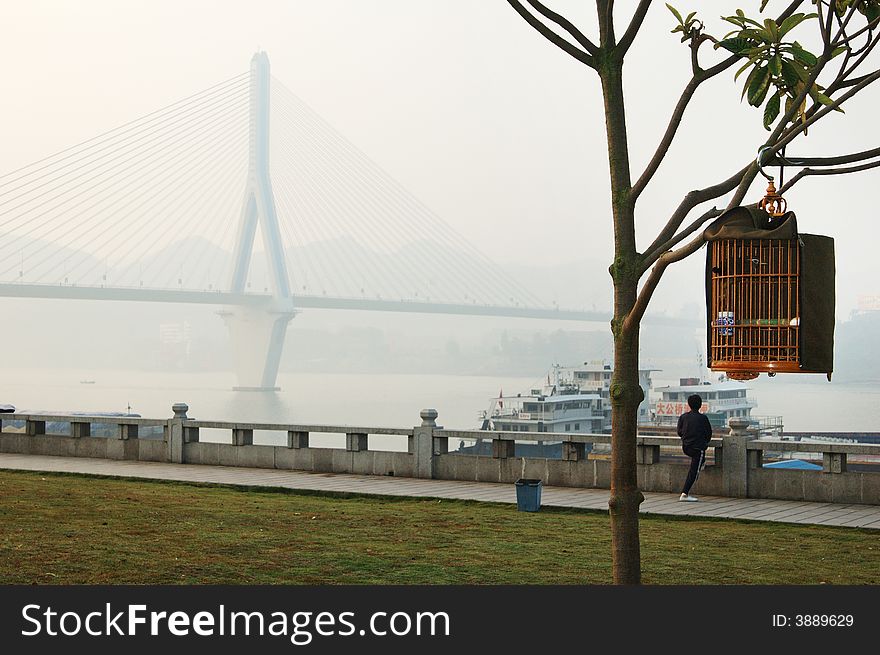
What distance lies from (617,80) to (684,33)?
0.42 metres

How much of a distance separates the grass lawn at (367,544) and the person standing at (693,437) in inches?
77.2

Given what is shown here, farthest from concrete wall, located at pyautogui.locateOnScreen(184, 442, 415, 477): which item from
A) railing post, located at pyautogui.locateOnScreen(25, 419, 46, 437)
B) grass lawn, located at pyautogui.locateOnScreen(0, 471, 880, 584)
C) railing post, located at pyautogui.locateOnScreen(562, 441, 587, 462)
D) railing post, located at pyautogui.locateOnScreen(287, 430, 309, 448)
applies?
railing post, located at pyautogui.locateOnScreen(25, 419, 46, 437)

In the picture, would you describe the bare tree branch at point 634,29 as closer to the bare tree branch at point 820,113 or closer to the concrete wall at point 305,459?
the bare tree branch at point 820,113

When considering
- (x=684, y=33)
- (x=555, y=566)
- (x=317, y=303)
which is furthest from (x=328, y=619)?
A: (x=317, y=303)

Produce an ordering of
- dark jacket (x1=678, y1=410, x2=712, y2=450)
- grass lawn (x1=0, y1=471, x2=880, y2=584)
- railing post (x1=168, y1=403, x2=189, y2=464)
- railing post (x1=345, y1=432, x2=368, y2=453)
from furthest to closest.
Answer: railing post (x1=168, y1=403, x2=189, y2=464), railing post (x1=345, y1=432, x2=368, y2=453), dark jacket (x1=678, y1=410, x2=712, y2=450), grass lawn (x1=0, y1=471, x2=880, y2=584)

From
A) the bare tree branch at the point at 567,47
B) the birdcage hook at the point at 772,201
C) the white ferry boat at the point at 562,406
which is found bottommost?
the white ferry boat at the point at 562,406

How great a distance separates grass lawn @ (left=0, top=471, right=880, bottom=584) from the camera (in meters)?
9.28

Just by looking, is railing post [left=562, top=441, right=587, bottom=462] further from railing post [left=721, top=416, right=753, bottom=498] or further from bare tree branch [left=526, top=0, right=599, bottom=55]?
bare tree branch [left=526, top=0, right=599, bottom=55]

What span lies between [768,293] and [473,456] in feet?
43.7

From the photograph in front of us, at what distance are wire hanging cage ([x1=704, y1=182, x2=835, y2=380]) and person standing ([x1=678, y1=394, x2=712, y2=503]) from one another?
9.59 metres

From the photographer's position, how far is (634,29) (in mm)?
6203

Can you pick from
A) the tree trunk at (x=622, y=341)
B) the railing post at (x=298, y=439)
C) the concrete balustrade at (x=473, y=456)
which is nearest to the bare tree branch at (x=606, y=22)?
the tree trunk at (x=622, y=341)

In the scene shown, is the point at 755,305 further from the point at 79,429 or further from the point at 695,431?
the point at 79,429

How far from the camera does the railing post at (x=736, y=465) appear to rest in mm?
16234
